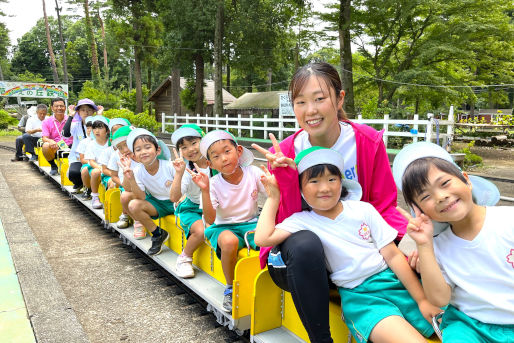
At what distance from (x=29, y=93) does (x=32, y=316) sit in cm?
2121

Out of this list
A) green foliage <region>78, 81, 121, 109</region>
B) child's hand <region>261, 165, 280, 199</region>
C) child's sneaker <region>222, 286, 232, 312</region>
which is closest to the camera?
child's hand <region>261, 165, 280, 199</region>

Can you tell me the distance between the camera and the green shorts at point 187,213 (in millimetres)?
3641

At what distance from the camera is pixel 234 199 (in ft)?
10.8

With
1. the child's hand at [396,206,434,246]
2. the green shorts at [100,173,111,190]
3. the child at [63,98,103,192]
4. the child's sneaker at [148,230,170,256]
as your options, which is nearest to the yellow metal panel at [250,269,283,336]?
the child's hand at [396,206,434,246]

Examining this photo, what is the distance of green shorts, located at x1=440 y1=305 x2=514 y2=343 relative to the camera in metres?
1.72

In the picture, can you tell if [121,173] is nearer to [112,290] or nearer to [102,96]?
[112,290]

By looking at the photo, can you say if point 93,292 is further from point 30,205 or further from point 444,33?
point 444,33

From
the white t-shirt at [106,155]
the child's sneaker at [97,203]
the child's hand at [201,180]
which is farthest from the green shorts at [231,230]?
the child's sneaker at [97,203]

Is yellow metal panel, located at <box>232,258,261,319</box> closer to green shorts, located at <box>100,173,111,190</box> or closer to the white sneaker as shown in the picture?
the white sneaker

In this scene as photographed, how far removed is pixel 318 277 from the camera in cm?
208

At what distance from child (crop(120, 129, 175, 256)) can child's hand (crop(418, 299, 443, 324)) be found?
9.39 ft

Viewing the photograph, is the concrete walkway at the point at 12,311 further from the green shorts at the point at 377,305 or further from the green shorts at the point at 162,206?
the green shorts at the point at 377,305

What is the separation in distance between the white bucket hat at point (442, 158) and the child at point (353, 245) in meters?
0.33

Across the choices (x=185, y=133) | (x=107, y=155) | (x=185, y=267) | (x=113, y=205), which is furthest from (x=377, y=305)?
(x=107, y=155)
